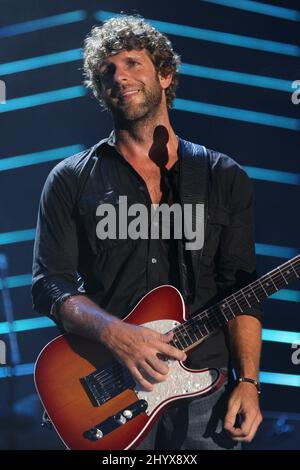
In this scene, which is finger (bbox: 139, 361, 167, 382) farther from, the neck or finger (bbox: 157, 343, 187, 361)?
the neck

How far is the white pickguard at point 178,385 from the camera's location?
7.80ft

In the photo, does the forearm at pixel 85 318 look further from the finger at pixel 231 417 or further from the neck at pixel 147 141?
the neck at pixel 147 141

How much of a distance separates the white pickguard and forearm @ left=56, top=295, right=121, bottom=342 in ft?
0.76

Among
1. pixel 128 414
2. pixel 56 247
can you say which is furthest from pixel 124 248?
pixel 128 414

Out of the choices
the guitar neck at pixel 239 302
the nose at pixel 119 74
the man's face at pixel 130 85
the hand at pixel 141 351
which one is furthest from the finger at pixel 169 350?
the nose at pixel 119 74

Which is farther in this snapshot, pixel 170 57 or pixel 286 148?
pixel 286 148

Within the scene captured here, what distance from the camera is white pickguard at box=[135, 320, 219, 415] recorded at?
7.80 ft

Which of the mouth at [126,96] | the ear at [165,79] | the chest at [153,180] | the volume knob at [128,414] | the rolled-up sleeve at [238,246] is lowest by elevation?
the volume knob at [128,414]

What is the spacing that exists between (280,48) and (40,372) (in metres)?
2.54

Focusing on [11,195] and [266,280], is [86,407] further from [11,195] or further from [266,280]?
[11,195]

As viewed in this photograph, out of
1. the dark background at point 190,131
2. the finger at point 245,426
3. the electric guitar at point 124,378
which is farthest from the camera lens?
the dark background at point 190,131

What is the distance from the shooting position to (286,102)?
4098mm

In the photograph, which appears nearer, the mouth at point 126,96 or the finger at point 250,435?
the finger at point 250,435
